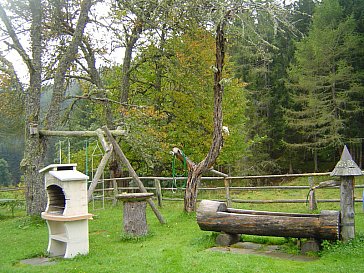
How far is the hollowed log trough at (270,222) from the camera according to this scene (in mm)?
5746

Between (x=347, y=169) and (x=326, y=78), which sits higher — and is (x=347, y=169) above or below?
below

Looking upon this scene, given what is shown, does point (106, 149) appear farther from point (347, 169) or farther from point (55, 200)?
point (347, 169)

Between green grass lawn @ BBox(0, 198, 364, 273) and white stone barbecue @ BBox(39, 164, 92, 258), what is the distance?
0.24 meters

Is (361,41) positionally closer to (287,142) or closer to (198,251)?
(287,142)

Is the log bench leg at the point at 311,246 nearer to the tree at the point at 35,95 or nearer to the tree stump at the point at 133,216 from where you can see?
the tree stump at the point at 133,216

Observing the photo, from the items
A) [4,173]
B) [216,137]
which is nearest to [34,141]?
[216,137]

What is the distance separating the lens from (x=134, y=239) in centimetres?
772

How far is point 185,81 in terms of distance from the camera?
14.8 metres

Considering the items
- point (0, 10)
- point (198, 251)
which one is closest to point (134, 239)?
point (198, 251)

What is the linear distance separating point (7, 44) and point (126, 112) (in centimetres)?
470

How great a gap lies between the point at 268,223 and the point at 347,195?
1.30 meters

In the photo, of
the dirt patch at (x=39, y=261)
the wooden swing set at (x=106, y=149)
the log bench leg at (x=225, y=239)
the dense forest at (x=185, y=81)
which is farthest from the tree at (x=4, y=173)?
the log bench leg at (x=225, y=239)

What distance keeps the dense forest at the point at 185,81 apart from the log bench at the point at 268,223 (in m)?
3.04

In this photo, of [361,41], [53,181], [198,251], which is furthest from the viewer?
[361,41]
